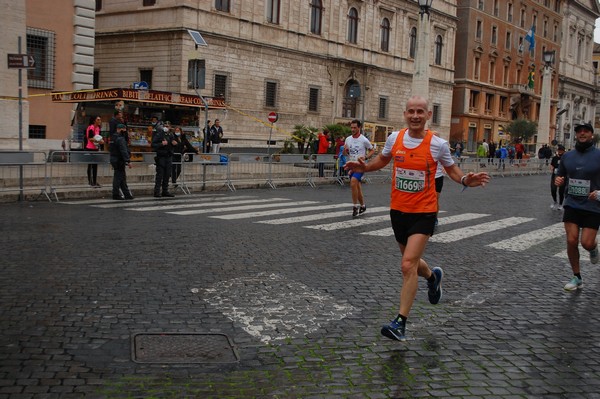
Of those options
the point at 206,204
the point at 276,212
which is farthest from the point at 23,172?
the point at 276,212

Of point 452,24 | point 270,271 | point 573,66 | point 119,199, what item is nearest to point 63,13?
point 119,199

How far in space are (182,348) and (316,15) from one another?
41.1m

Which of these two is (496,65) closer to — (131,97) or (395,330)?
(131,97)

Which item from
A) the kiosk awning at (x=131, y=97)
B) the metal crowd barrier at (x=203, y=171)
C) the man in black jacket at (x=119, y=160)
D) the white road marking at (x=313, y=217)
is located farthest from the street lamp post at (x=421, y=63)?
the man in black jacket at (x=119, y=160)

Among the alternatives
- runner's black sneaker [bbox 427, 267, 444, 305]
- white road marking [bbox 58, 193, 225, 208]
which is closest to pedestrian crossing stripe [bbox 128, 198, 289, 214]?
white road marking [bbox 58, 193, 225, 208]

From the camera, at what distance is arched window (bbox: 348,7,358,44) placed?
4750cm

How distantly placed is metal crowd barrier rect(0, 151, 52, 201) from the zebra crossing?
824 mm

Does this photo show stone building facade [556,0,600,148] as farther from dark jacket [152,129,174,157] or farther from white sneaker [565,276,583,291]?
white sneaker [565,276,583,291]

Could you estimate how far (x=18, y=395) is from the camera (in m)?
4.24

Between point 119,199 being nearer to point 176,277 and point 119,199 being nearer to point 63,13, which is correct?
point 176,277

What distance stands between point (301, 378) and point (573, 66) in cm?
9316

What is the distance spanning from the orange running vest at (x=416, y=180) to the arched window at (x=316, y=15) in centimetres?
3933

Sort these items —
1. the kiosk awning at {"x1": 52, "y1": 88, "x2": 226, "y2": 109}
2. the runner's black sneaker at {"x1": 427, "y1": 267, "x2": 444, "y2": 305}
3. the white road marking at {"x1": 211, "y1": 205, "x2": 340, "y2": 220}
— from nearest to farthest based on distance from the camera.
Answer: the runner's black sneaker at {"x1": 427, "y1": 267, "x2": 444, "y2": 305}
the white road marking at {"x1": 211, "y1": 205, "x2": 340, "y2": 220}
the kiosk awning at {"x1": 52, "y1": 88, "x2": 226, "y2": 109}

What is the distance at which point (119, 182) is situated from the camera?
16.7 meters
